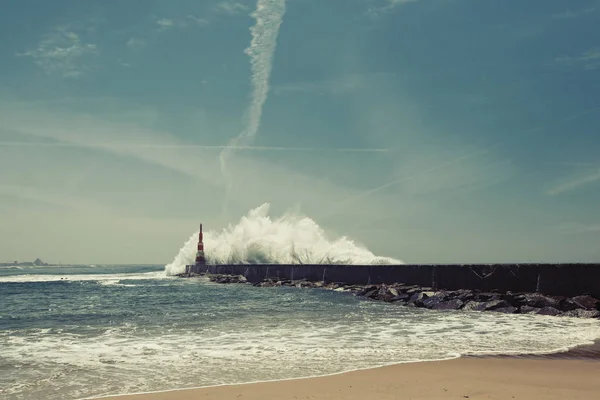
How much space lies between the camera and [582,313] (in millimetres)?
13078

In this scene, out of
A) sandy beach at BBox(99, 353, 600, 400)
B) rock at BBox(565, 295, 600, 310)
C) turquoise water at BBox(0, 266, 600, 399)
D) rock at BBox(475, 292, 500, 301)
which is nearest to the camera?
sandy beach at BBox(99, 353, 600, 400)

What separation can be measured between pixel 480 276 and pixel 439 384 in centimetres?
1365

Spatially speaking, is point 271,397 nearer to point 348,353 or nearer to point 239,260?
point 348,353

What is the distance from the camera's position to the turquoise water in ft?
20.4

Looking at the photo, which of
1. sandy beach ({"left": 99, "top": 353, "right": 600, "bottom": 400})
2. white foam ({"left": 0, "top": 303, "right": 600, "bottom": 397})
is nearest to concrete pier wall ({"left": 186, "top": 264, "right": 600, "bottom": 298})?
white foam ({"left": 0, "top": 303, "right": 600, "bottom": 397})

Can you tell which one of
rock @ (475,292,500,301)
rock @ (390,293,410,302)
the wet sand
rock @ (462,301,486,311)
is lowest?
rock @ (390,293,410,302)

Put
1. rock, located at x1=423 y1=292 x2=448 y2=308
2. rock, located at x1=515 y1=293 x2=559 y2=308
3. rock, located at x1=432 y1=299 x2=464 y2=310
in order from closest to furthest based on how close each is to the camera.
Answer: rock, located at x1=515 y1=293 x2=559 y2=308, rock, located at x1=432 y1=299 x2=464 y2=310, rock, located at x1=423 y1=292 x2=448 y2=308

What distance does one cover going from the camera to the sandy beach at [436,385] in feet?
16.9

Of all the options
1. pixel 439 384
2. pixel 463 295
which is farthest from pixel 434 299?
pixel 439 384

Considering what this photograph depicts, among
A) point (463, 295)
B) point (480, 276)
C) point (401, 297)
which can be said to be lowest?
point (401, 297)

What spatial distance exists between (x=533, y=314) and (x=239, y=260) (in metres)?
35.3

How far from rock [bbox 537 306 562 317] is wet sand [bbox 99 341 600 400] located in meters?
7.09

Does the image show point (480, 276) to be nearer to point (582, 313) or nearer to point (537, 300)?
point (537, 300)

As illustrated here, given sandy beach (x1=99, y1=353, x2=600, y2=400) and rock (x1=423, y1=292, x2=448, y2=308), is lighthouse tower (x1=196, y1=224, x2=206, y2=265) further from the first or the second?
sandy beach (x1=99, y1=353, x2=600, y2=400)
